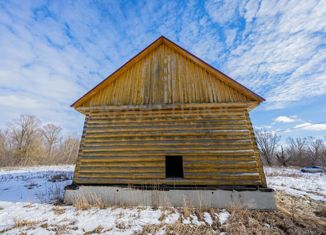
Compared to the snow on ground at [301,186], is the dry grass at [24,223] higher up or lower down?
lower down

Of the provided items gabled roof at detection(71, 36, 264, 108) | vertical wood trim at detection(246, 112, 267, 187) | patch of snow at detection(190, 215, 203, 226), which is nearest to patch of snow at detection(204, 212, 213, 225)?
patch of snow at detection(190, 215, 203, 226)

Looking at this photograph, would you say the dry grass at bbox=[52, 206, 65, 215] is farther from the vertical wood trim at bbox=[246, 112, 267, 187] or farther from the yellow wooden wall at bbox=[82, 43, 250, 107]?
the vertical wood trim at bbox=[246, 112, 267, 187]

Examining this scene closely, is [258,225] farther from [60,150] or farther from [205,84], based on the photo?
[60,150]

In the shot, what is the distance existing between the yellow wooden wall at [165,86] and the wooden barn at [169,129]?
0.14 ft

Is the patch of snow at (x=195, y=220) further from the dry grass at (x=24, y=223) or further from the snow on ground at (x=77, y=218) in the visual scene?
the dry grass at (x=24, y=223)

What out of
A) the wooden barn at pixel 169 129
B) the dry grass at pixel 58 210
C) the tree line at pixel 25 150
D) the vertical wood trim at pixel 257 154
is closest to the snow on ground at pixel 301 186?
the vertical wood trim at pixel 257 154

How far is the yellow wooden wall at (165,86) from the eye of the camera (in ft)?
25.7

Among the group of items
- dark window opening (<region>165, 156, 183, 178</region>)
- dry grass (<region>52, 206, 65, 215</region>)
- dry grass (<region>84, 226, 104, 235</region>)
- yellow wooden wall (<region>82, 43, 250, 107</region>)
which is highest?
yellow wooden wall (<region>82, 43, 250, 107</region>)

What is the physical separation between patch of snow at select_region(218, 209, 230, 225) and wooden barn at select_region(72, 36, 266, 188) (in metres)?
0.97

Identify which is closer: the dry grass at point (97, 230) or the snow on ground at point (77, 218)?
the dry grass at point (97, 230)

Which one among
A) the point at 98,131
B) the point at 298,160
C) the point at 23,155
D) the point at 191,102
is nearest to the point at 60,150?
the point at 23,155

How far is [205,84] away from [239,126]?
2.45 m

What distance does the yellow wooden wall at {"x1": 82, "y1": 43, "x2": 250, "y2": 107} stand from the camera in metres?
Result: 7.83

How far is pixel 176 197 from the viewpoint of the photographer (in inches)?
263
